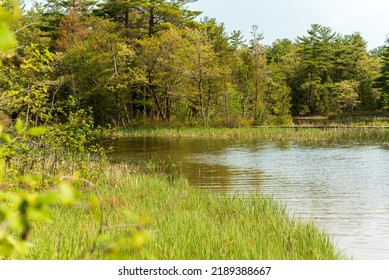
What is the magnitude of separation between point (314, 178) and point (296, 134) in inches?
619

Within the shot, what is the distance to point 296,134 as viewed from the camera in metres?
30.9

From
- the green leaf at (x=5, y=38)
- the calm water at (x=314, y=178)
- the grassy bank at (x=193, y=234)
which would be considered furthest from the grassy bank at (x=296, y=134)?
the green leaf at (x=5, y=38)

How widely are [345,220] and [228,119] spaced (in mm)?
29518

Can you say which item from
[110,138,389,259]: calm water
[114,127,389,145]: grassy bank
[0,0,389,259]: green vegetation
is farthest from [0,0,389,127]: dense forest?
[110,138,389,259]: calm water

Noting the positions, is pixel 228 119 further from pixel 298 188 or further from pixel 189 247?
pixel 189 247

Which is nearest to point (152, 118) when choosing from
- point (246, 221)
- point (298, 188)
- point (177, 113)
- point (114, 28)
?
point (177, 113)

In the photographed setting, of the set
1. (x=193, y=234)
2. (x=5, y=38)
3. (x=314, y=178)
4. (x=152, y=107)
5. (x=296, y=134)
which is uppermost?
(x=152, y=107)

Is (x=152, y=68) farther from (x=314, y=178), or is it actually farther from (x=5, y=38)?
(x=5, y=38)

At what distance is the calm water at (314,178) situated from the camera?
8840 millimetres

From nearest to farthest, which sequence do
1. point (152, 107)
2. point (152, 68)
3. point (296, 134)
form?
point (296, 134) < point (152, 68) < point (152, 107)

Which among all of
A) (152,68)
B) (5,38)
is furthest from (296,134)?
(5,38)

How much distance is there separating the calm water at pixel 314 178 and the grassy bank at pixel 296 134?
308 cm

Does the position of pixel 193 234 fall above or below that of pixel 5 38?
below

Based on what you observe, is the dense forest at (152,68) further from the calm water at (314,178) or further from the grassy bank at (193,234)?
the grassy bank at (193,234)
